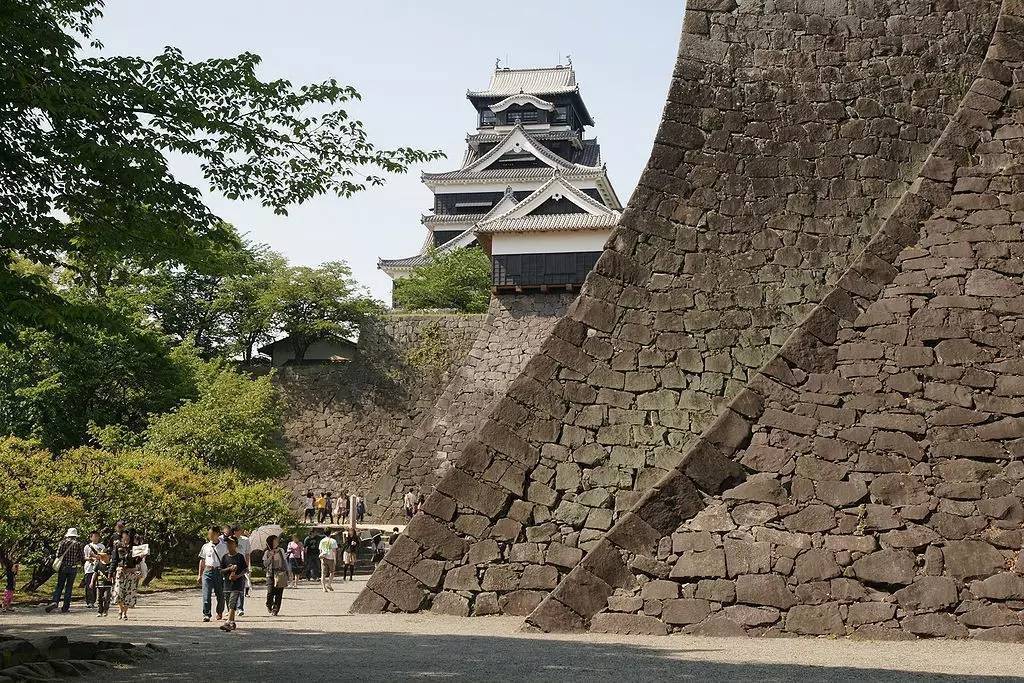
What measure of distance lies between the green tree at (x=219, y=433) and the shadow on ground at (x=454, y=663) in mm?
15170

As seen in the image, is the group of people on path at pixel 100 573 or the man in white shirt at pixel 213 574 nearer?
the man in white shirt at pixel 213 574

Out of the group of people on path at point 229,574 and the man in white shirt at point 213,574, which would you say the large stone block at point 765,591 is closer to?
the group of people on path at point 229,574

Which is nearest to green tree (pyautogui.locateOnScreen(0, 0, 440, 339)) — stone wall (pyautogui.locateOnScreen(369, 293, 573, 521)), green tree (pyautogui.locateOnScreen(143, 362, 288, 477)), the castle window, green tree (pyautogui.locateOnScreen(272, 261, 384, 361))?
green tree (pyautogui.locateOnScreen(143, 362, 288, 477))

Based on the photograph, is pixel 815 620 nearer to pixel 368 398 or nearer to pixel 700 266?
pixel 700 266

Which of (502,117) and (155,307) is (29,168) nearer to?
(155,307)

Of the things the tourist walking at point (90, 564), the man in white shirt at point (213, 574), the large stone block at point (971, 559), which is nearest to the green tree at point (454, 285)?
the tourist walking at point (90, 564)

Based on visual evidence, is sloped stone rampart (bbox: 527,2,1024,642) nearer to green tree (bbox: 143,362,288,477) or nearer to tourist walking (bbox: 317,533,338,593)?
tourist walking (bbox: 317,533,338,593)

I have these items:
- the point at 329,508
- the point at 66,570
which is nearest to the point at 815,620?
the point at 66,570

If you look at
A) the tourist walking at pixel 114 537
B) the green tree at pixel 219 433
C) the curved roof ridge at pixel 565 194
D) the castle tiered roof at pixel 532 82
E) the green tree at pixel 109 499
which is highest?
the castle tiered roof at pixel 532 82

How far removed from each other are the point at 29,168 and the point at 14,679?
3782mm

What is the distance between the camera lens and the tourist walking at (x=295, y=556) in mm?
21797

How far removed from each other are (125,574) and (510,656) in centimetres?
720

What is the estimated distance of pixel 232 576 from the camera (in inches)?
502

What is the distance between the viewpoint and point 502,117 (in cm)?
5603
